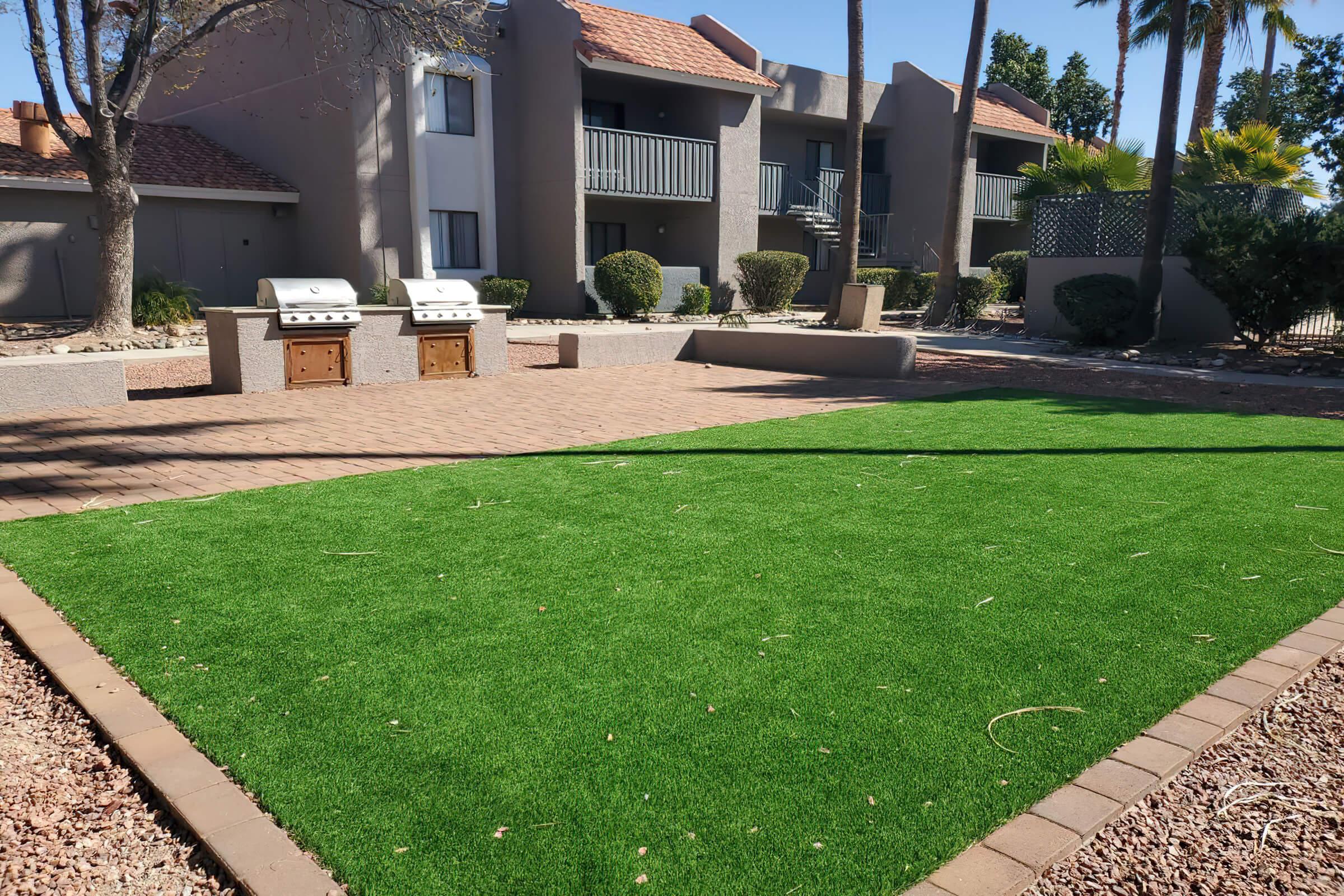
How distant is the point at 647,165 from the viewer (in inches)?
973

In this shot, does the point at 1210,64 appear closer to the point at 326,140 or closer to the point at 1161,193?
the point at 1161,193

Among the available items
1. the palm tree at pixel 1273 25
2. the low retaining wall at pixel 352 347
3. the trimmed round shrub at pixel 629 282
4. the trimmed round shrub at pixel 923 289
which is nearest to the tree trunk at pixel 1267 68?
the palm tree at pixel 1273 25

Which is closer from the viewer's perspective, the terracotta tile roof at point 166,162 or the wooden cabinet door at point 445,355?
the wooden cabinet door at point 445,355

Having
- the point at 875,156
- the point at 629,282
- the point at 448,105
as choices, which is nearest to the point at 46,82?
the point at 448,105

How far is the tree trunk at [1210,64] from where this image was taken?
88.3 ft

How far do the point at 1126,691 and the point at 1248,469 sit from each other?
4644 millimetres

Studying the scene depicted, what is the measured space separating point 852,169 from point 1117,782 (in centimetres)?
2169

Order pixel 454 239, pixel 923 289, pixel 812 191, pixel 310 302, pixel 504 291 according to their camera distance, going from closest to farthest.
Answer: pixel 310 302
pixel 504 291
pixel 454 239
pixel 923 289
pixel 812 191

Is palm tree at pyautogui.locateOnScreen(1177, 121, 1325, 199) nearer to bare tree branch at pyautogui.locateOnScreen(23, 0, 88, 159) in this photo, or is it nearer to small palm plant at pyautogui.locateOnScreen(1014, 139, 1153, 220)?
small palm plant at pyautogui.locateOnScreen(1014, 139, 1153, 220)

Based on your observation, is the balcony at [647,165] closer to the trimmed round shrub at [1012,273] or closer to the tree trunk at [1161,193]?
the trimmed round shrub at [1012,273]

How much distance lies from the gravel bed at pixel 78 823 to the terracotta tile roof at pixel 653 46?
2170cm

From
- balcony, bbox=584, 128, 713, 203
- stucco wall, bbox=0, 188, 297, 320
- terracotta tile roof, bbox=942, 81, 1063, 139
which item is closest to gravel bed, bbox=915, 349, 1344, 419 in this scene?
balcony, bbox=584, 128, 713, 203

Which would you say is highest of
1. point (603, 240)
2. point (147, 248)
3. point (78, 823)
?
point (603, 240)

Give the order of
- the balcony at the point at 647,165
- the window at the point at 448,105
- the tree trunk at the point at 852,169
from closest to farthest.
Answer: the window at the point at 448,105, the tree trunk at the point at 852,169, the balcony at the point at 647,165
